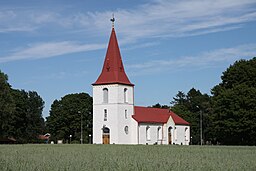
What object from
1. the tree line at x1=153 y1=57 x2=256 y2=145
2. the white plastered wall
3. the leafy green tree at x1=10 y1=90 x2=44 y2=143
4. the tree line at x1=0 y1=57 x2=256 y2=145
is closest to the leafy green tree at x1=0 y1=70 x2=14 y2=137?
the tree line at x1=0 y1=57 x2=256 y2=145

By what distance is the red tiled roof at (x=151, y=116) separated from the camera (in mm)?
90062

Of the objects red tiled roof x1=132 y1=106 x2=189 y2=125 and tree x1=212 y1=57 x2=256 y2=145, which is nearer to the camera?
tree x1=212 y1=57 x2=256 y2=145

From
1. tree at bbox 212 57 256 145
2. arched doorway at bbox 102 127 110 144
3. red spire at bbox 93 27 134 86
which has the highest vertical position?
red spire at bbox 93 27 134 86

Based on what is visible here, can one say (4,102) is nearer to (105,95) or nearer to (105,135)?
(105,135)

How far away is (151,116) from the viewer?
94.4 meters

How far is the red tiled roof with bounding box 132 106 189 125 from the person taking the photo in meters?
90.1

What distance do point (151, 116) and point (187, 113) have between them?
24080 mm

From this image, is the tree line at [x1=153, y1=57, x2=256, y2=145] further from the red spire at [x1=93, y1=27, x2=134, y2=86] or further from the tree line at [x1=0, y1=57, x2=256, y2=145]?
the red spire at [x1=93, y1=27, x2=134, y2=86]

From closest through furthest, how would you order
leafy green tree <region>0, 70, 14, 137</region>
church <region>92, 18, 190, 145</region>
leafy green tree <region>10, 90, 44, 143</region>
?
leafy green tree <region>0, 70, 14, 137</region>, church <region>92, 18, 190, 145</region>, leafy green tree <region>10, 90, 44, 143</region>

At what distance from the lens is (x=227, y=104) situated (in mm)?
65375

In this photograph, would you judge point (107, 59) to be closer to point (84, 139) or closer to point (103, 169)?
point (84, 139)

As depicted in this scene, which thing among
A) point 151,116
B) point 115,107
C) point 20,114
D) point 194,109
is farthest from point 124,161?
point 194,109

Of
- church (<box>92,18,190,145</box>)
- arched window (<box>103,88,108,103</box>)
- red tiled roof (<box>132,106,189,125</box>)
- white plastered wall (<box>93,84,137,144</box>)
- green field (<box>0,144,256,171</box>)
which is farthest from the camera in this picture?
red tiled roof (<box>132,106,189,125</box>)

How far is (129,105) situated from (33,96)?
34227 millimetres
